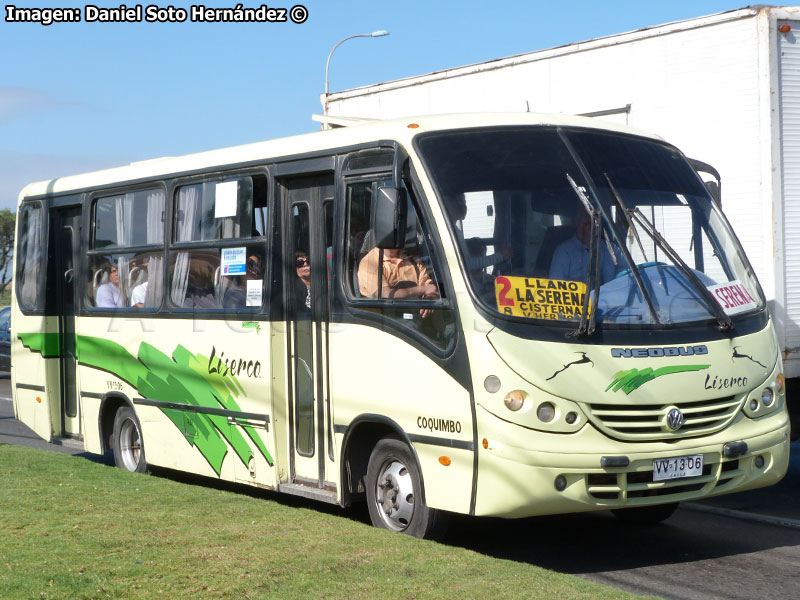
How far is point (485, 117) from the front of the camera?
8.14 m

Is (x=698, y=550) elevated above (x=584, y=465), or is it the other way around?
(x=584, y=465)

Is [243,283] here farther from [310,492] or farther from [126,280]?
[126,280]

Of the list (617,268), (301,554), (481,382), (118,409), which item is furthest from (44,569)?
(118,409)

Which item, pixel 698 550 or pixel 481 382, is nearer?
pixel 481 382

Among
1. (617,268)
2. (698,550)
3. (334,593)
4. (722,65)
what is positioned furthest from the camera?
(722,65)

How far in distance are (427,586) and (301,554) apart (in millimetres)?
990

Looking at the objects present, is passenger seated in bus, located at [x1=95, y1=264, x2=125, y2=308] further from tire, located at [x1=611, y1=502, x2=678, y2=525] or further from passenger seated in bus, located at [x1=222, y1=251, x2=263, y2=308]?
tire, located at [x1=611, y1=502, x2=678, y2=525]

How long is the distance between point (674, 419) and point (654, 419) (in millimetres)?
123

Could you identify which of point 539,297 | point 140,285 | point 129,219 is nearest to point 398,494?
point 539,297

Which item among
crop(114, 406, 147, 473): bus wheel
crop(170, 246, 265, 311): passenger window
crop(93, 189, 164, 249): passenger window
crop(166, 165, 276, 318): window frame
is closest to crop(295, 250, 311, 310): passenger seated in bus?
crop(166, 165, 276, 318): window frame

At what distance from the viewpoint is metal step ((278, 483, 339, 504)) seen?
8.57 m

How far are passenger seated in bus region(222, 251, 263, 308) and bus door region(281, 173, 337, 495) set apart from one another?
1.19 feet

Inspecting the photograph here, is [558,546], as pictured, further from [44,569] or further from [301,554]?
[44,569]

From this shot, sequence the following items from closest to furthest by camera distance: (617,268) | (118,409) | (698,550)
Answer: (617,268), (698,550), (118,409)
